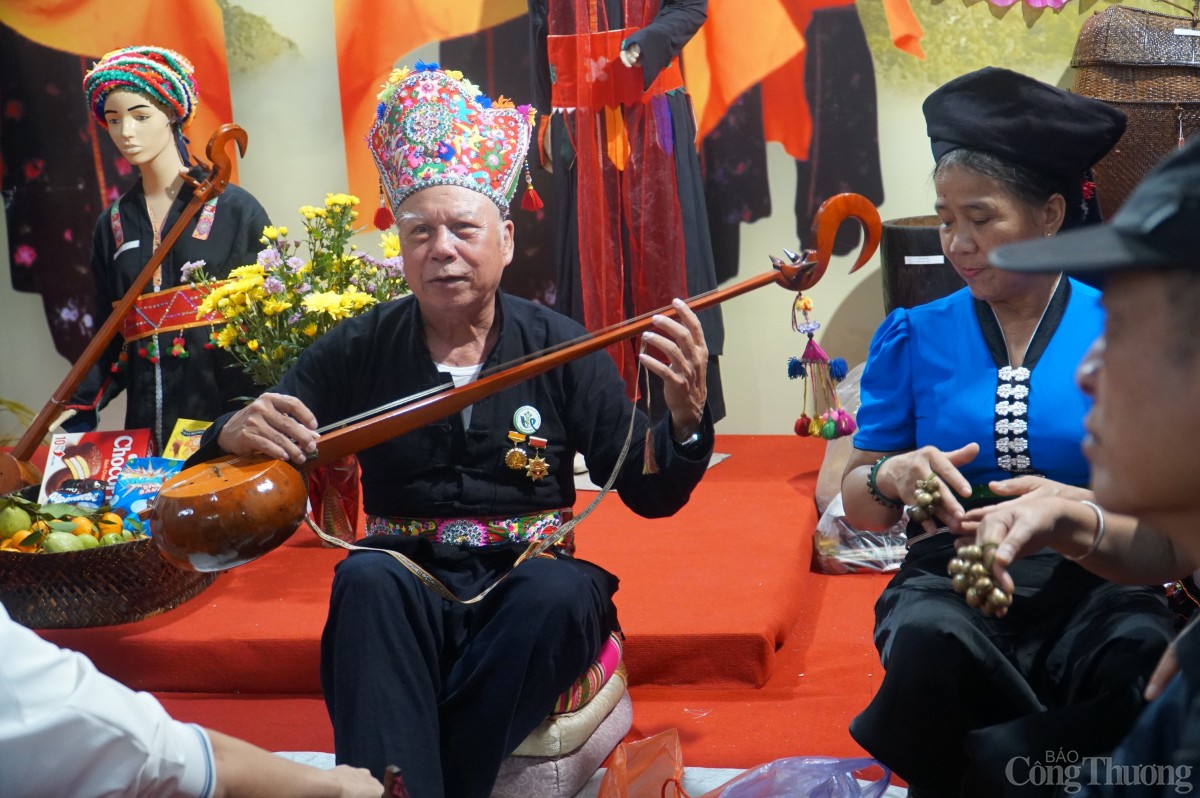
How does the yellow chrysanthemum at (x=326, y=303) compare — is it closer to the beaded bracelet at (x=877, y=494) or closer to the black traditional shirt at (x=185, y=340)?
the black traditional shirt at (x=185, y=340)

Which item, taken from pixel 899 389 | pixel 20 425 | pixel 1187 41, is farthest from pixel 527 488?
pixel 20 425

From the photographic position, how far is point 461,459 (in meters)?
2.60

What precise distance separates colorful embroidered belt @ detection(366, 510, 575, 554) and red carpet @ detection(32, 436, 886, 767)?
66cm

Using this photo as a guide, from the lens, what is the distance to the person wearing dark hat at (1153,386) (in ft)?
3.59

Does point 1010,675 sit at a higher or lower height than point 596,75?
lower

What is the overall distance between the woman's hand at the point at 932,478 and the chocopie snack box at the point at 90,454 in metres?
2.49

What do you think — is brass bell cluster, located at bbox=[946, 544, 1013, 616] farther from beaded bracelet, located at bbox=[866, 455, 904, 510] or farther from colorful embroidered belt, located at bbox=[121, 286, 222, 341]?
colorful embroidered belt, located at bbox=[121, 286, 222, 341]

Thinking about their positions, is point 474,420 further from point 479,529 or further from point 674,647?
point 674,647

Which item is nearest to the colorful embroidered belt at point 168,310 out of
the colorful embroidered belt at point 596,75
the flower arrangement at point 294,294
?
the flower arrangement at point 294,294

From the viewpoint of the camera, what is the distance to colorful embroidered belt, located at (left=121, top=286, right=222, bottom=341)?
4188 millimetres

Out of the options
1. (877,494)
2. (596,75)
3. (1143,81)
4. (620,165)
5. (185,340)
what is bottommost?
(877,494)

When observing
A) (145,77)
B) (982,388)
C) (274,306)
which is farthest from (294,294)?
(982,388)

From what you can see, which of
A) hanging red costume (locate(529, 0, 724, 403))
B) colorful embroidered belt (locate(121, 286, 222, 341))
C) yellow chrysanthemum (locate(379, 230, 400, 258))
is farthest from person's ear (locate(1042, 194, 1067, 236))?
colorful embroidered belt (locate(121, 286, 222, 341))

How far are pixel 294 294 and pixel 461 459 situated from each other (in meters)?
1.36
